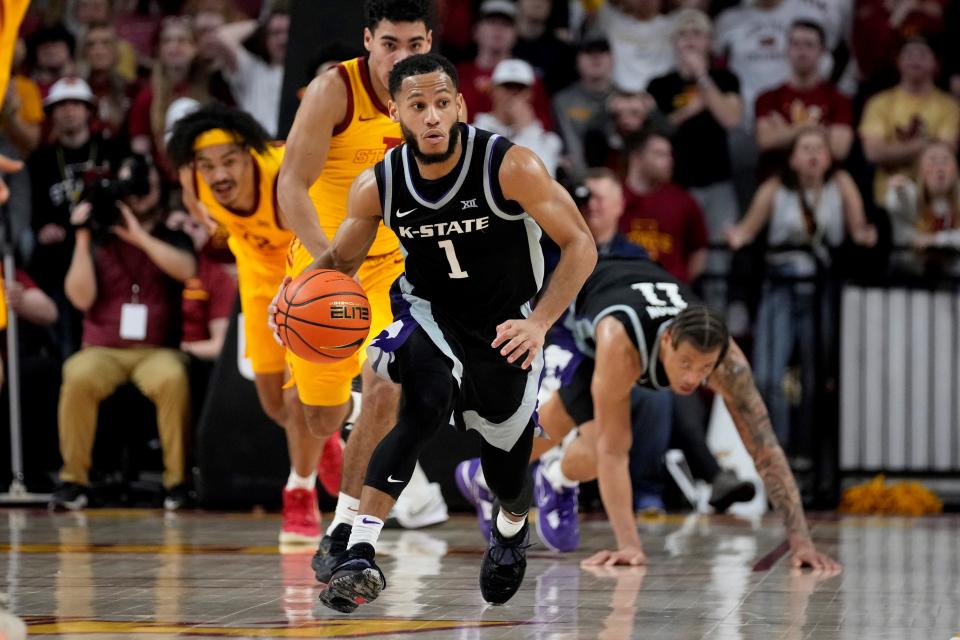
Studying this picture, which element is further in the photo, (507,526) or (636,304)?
(636,304)

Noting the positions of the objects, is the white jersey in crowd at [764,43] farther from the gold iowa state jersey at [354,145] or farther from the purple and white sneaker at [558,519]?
the gold iowa state jersey at [354,145]

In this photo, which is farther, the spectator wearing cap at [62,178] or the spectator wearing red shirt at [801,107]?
the spectator wearing red shirt at [801,107]

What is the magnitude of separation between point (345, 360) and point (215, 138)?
58.5 inches

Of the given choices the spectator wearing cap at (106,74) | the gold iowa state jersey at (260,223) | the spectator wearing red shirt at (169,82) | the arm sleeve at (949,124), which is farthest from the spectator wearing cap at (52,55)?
the arm sleeve at (949,124)

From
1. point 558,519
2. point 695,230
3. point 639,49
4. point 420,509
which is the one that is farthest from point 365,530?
point 639,49

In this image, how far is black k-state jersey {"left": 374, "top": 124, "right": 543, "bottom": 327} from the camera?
199 inches

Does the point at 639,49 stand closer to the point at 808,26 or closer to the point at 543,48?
the point at 543,48

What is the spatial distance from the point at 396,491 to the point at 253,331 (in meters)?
2.56

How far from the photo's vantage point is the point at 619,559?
655cm

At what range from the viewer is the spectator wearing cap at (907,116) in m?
10.8

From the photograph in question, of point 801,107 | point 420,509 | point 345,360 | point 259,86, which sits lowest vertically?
point 420,509

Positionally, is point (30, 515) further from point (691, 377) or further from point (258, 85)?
point (691, 377)

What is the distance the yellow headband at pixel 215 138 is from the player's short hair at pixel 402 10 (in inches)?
59.1

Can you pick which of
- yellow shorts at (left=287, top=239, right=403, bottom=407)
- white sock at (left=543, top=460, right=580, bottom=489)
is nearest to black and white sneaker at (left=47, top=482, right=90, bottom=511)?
yellow shorts at (left=287, top=239, right=403, bottom=407)
